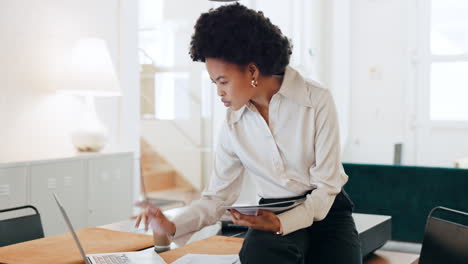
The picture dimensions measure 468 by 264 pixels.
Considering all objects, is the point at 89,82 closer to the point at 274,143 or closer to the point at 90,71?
the point at 90,71

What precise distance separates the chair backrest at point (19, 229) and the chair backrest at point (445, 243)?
1526 mm

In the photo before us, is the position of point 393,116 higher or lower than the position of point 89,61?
lower

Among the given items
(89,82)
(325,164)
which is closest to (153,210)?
(325,164)

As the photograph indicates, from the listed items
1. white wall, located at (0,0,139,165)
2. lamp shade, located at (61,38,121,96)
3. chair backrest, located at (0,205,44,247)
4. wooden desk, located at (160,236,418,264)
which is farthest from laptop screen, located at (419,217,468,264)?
white wall, located at (0,0,139,165)

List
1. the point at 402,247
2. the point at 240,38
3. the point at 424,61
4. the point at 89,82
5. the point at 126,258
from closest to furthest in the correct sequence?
1. the point at 240,38
2. the point at 126,258
3. the point at 89,82
4. the point at 402,247
5. the point at 424,61

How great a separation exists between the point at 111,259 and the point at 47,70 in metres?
2.39

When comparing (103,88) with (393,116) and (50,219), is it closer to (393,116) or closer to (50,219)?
(50,219)

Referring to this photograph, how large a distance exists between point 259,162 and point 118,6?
3.01m

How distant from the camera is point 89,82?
356 centimetres

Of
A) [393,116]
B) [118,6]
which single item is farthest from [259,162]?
[393,116]

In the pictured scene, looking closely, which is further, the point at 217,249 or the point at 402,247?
the point at 402,247

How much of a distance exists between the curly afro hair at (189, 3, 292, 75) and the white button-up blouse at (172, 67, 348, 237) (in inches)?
5.1

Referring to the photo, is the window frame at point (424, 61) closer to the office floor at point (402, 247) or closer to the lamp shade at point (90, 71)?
the office floor at point (402, 247)

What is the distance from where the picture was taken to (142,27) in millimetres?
6281
